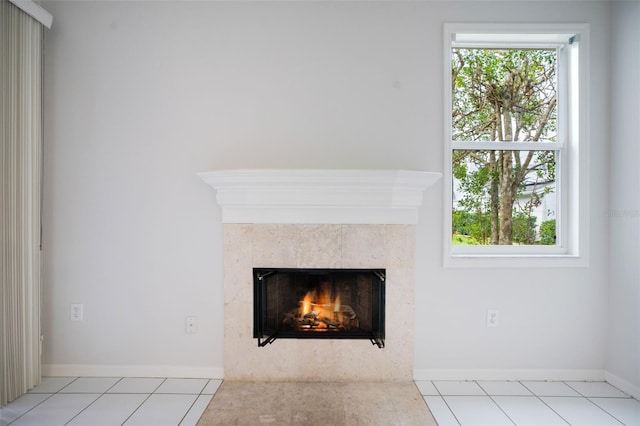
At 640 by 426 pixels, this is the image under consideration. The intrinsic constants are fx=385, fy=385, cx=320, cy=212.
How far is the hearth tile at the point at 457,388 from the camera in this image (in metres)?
2.23

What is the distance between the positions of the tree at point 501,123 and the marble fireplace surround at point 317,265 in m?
0.54

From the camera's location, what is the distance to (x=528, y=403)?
211 centimetres

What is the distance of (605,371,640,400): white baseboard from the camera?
7.17 feet

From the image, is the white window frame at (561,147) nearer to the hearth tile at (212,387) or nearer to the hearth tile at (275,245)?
the hearth tile at (275,245)

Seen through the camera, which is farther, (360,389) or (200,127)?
(200,127)

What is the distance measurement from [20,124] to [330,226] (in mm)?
1856

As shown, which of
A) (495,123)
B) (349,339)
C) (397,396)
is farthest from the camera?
(495,123)

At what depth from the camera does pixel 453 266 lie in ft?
7.82

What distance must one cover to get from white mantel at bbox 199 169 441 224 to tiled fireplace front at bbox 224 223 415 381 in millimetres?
63

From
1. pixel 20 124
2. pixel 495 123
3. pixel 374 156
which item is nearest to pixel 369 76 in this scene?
pixel 374 156

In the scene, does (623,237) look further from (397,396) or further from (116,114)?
(116,114)

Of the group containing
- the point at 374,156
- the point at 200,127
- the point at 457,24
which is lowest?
the point at 374,156

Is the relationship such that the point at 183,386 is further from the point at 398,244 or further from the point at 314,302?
the point at 398,244

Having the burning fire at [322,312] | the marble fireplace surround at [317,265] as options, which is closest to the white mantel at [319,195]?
the marble fireplace surround at [317,265]
